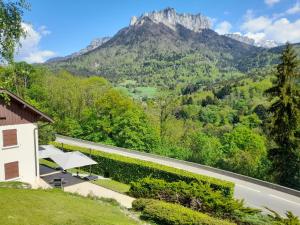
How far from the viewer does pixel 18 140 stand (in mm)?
26250

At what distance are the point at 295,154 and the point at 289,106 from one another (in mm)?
4385

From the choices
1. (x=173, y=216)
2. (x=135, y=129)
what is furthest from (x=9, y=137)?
(x=135, y=129)

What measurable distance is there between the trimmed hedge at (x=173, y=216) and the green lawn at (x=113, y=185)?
9.68 m

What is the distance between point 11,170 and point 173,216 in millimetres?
14620

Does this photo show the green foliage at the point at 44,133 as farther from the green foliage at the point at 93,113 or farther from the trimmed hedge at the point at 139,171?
the green foliage at the point at 93,113

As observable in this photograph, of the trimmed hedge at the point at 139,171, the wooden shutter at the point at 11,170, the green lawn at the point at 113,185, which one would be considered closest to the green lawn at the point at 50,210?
the wooden shutter at the point at 11,170

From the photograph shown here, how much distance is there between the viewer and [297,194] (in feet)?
88.8

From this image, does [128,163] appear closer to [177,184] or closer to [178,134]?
[177,184]

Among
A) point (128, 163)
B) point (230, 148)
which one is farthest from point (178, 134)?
point (128, 163)

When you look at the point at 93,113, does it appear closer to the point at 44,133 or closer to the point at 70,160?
the point at 44,133

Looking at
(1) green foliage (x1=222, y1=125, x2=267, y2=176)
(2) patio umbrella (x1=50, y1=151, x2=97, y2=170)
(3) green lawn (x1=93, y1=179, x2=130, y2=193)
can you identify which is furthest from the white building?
(1) green foliage (x1=222, y1=125, x2=267, y2=176)

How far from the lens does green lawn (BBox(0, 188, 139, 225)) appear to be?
44.9ft

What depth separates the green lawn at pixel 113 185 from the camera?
29.1 m

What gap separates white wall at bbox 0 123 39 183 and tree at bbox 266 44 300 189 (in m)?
21.5
